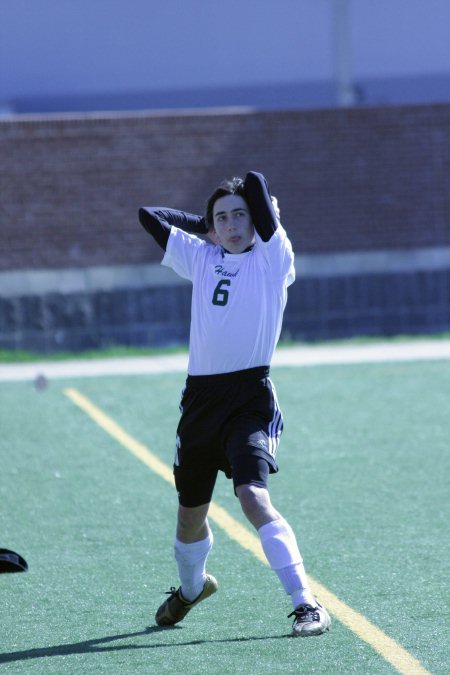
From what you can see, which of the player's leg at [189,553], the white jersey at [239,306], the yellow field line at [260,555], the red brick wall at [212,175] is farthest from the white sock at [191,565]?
Result: the red brick wall at [212,175]

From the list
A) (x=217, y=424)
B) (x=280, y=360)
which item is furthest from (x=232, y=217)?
(x=280, y=360)

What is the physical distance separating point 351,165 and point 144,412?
23.1 feet

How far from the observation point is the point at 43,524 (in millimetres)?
7676

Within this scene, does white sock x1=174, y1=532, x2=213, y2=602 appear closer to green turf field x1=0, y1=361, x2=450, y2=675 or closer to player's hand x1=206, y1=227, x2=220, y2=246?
green turf field x1=0, y1=361, x2=450, y2=675

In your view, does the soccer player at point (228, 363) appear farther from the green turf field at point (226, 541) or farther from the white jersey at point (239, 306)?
the green turf field at point (226, 541)

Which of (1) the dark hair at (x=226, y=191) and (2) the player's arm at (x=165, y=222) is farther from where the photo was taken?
(2) the player's arm at (x=165, y=222)

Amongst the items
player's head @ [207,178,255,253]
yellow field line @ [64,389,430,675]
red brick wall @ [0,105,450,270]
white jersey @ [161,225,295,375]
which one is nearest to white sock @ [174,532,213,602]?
yellow field line @ [64,389,430,675]

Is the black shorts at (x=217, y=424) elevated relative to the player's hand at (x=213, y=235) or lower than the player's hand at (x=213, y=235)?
lower

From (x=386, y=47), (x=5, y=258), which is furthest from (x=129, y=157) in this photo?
(x=386, y=47)

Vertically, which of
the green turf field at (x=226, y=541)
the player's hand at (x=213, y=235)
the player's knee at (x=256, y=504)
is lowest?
the green turf field at (x=226, y=541)

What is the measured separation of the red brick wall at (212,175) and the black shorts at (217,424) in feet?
38.7

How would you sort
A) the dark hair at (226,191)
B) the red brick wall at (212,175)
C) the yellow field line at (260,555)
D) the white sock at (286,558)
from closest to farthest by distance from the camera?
the yellow field line at (260,555) → the white sock at (286,558) → the dark hair at (226,191) → the red brick wall at (212,175)

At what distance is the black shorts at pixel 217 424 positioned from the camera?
5.25 m

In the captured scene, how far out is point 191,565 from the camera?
5449 millimetres
